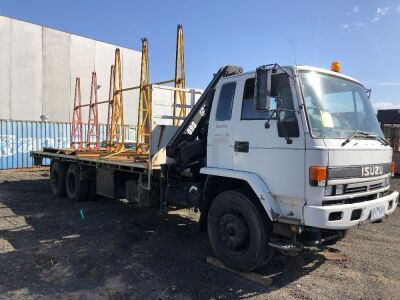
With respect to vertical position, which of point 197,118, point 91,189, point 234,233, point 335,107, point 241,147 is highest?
point 335,107

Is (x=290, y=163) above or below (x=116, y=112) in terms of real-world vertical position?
below

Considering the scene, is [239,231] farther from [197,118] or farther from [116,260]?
[197,118]

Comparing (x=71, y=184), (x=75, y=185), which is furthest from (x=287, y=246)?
(x=71, y=184)

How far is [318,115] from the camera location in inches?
175

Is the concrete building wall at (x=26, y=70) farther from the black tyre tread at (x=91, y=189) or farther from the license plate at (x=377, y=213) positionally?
the license plate at (x=377, y=213)

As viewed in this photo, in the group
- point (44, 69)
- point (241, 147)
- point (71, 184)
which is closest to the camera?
point (241, 147)

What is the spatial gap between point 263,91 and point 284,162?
2.84 ft

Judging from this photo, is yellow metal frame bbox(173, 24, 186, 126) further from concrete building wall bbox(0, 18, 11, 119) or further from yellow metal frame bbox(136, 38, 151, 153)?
concrete building wall bbox(0, 18, 11, 119)

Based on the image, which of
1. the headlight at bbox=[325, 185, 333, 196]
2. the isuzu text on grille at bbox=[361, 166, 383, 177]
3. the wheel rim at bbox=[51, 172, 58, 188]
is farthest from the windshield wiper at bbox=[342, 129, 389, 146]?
the wheel rim at bbox=[51, 172, 58, 188]

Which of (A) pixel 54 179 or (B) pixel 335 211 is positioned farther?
(A) pixel 54 179

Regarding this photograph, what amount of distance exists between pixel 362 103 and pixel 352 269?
2.29 meters

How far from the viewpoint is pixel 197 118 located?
245 inches

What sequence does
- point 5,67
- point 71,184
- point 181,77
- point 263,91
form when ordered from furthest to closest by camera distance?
point 5,67
point 71,184
point 181,77
point 263,91

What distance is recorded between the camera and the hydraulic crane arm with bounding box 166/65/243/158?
593 cm
